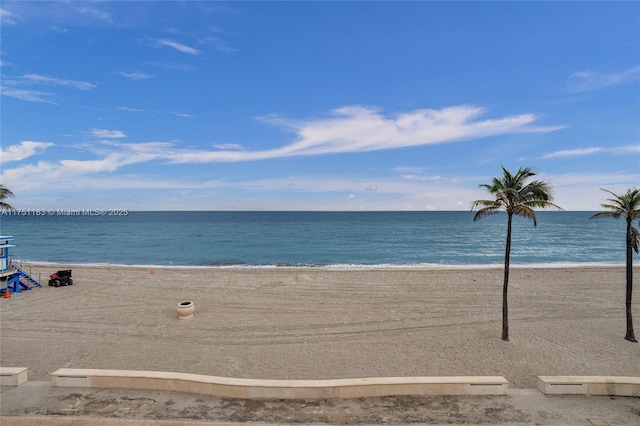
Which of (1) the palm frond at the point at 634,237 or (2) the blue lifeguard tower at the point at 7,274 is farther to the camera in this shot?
(2) the blue lifeguard tower at the point at 7,274

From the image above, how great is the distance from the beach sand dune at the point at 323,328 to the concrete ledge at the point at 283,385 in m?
3.56

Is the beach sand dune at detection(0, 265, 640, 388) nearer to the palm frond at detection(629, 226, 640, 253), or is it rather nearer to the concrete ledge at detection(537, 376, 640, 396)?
the concrete ledge at detection(537, 376, 640, 396)

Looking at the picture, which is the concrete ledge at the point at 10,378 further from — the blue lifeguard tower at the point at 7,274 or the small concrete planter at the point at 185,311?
the blue lifeguard tower at the point at 7,274

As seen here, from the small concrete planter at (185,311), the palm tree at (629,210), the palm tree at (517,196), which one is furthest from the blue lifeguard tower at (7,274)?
the palm tree at (629,210)

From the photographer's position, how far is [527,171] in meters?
12.7

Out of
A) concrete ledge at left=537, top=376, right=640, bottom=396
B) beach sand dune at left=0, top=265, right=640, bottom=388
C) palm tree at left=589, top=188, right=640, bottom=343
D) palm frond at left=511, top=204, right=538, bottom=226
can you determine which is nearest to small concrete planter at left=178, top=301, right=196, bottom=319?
beach sand dune at left=0, top=265, right=640, bottom=388

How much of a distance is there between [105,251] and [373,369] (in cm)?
5037

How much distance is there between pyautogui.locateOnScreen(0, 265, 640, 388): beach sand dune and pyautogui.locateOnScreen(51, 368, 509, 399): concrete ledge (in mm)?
3556

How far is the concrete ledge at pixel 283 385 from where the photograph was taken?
7.20 m

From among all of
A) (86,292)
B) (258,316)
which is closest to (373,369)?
(258,316)

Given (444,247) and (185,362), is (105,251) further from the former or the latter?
(444,247)

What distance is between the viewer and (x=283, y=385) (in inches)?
285

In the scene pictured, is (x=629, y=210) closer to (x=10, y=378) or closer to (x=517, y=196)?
(x=517, y=196)

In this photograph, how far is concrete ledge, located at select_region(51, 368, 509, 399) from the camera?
720 centimetres
